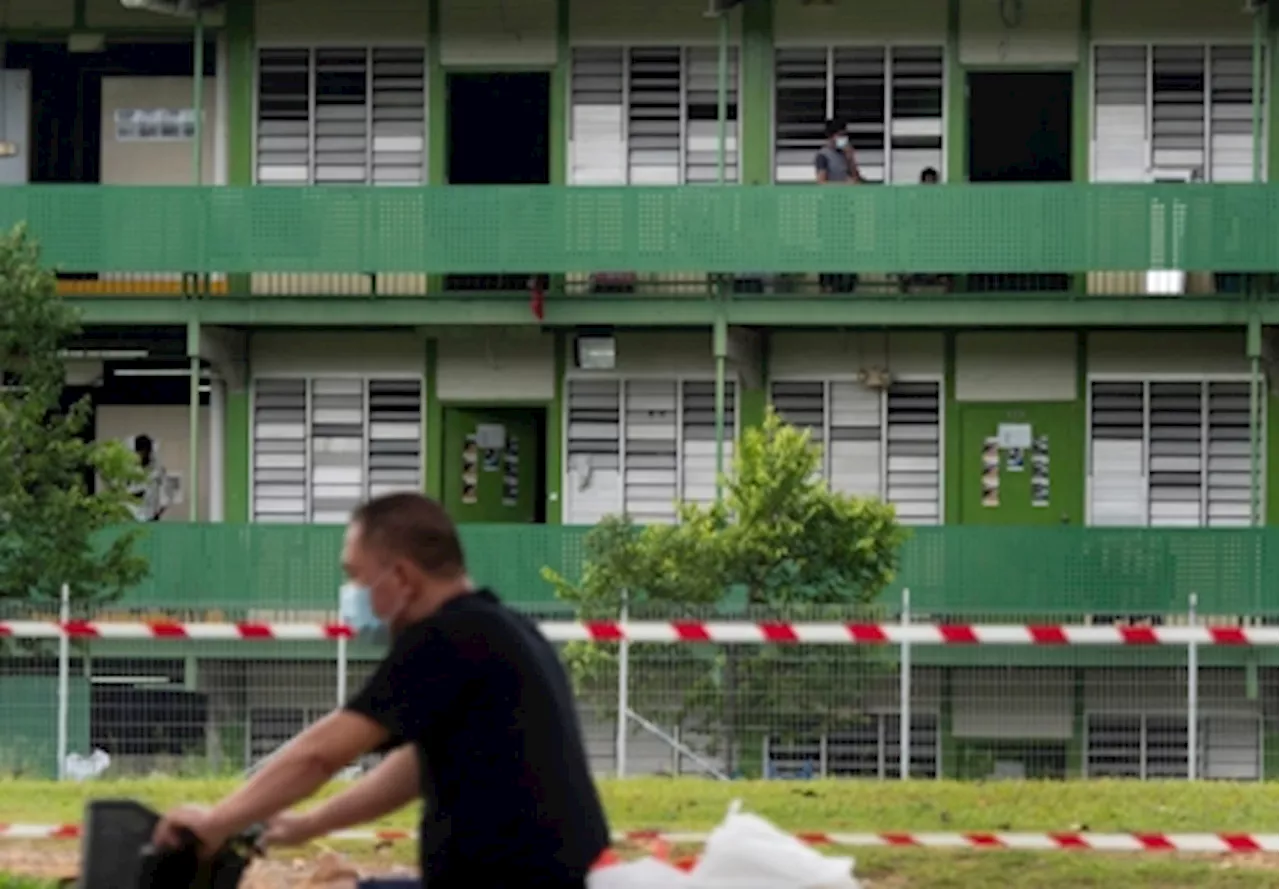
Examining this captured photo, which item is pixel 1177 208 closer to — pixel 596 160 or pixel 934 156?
pixel 934 156

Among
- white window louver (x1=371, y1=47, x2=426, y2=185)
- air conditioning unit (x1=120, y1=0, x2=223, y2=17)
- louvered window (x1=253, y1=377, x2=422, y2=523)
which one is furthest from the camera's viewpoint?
louvered window (x1=253, y1=377, x2=422, y2=523)

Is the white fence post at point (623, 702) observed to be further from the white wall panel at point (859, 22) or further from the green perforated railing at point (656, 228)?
the white wall panel at point (859, 22)

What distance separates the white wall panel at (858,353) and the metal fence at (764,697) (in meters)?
4.33

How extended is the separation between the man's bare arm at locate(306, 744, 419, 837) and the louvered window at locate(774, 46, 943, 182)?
27276mm

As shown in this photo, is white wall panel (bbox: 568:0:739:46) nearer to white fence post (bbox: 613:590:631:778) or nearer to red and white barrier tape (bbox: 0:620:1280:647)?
white fence post (bbox: 613:590:631:778)

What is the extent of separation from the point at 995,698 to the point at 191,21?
11.1m

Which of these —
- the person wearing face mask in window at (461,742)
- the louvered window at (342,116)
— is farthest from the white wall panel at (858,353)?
the person wearing face mask in window at (461,742)

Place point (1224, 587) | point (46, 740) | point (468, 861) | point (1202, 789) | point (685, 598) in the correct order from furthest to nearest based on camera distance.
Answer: point (1224, 587) < point (685, 598) < point (46, 740) < point (1202, 789) < point (468, 861)

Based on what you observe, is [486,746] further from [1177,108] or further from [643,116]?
[1177,108]

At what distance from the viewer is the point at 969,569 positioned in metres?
33.0

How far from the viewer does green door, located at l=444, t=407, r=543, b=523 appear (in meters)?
36.0

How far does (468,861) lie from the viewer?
799 cm

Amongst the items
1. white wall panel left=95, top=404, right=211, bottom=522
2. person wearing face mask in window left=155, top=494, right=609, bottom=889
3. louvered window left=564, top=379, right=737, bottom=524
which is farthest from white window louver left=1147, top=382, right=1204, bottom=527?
person wearing face mask in window left=155, top=494, right=609, bottom=889

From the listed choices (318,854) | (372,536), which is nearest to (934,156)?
(318,854)
